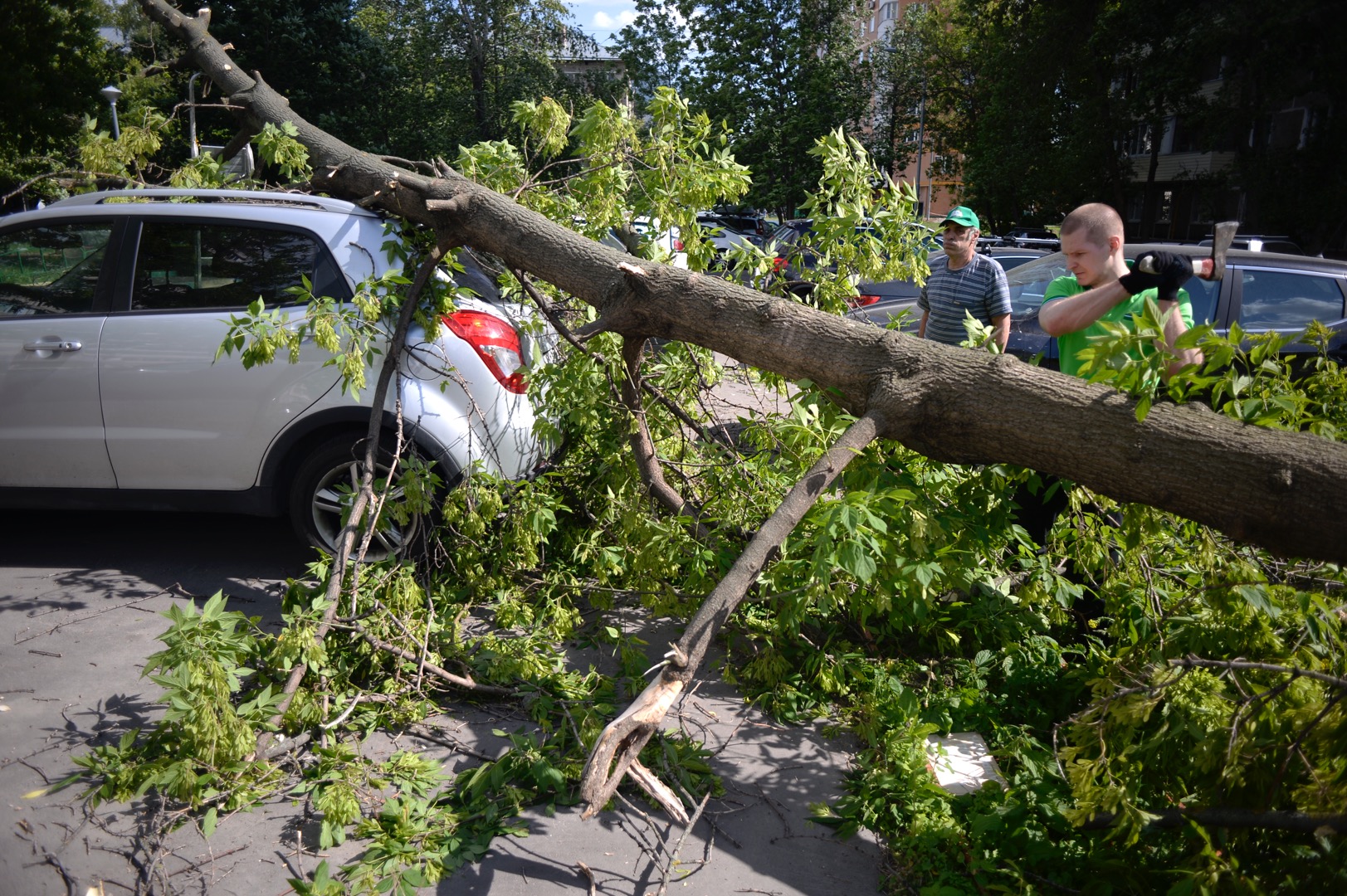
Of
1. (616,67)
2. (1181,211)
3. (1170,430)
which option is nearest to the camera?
(1170,430)

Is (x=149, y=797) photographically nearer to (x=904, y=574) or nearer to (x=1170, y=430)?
(x=904, y=574)

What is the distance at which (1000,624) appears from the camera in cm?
409

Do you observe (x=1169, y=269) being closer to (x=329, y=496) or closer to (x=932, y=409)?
(x=932, y=409)

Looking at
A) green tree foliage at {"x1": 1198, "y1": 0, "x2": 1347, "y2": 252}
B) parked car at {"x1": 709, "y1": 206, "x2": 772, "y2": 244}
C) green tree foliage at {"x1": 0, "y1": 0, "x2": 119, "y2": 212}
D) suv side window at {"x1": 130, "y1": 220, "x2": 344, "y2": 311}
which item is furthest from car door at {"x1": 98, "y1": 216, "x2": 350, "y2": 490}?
parked car at {"x1": 709, "y1": 206, "x2": 772, "y2": 244}

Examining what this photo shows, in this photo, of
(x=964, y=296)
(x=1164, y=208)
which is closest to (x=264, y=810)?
(x=964, y=296)

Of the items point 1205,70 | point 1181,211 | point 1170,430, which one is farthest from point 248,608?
point 1181,211

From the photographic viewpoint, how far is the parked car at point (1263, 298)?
23.2 ft

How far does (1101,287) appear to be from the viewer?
11.6 ft

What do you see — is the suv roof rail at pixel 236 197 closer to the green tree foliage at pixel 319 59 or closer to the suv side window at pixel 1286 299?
the suv side window at pixel 1286 299

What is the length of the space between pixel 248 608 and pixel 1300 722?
437cm

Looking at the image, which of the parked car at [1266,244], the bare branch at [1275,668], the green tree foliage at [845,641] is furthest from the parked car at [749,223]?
the bare branch at [1275,668]

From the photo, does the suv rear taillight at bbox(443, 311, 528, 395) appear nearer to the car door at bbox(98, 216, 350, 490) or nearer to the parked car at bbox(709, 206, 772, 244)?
the car door at bbox(98, 216, 350, 490)

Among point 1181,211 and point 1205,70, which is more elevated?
point 1205,70

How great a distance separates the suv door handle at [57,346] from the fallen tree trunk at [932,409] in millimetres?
1840
